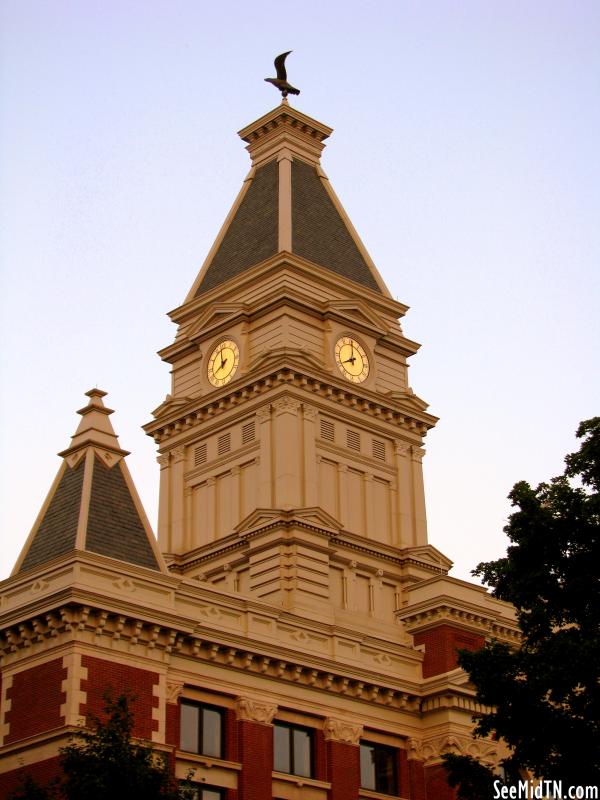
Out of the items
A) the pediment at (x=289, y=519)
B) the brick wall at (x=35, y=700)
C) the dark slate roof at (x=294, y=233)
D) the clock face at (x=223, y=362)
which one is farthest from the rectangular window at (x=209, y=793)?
the dark slate roof at (x=294, y=233)

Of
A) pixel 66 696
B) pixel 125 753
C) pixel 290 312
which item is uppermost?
pixel 290 312

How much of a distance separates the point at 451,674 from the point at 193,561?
54.0 ft

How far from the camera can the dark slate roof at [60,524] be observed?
4491 cm

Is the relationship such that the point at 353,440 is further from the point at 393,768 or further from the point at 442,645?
the point at 393,768

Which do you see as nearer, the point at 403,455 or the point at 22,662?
the point at 22,662

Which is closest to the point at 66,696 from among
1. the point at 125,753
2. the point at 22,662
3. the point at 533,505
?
the point at 22,662

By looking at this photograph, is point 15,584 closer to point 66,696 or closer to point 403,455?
point 66,696

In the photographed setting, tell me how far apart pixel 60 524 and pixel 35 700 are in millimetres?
6257

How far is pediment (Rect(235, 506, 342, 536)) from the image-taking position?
59.8 metres

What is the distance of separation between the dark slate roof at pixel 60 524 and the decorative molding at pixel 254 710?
7.10 m

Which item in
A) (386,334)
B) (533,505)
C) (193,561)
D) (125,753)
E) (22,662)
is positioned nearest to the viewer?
(125,753)

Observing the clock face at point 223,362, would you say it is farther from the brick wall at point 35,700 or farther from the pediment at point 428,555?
the brick wall at point 35,700

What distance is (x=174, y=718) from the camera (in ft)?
142

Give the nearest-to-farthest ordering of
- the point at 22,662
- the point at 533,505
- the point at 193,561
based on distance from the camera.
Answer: the point at 533,505
the point at 22,662
the point at 193,561
